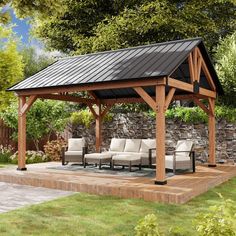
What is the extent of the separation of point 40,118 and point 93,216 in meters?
10.2

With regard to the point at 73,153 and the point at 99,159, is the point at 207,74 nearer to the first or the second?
the point at 99,159

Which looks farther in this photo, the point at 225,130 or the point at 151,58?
the point at 225,130

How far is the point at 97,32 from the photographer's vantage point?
2175 cm

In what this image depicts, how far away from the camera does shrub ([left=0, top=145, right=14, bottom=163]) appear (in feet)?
53.4

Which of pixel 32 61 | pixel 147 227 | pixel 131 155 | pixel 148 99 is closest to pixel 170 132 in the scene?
pixel 131 155

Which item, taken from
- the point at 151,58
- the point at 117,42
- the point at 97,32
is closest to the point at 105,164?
the point at 151,58

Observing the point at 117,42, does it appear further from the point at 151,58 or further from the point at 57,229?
the point at 57,229

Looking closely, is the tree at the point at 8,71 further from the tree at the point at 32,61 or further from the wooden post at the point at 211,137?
the tree at the point at 32,61

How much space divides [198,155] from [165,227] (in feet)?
29.9

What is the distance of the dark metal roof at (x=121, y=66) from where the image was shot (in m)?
9.47

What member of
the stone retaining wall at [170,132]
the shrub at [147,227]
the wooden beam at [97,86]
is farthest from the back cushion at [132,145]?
the shrub at [147,227]

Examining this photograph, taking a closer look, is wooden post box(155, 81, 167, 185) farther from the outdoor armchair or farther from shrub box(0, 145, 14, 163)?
shrub box(0, 145, 14, 163)

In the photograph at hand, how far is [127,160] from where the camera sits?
1109 cm

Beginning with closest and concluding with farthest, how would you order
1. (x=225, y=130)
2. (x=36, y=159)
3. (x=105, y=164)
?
(x=105, y=164)
(x=225, y=130)
(x=36, y=159)
